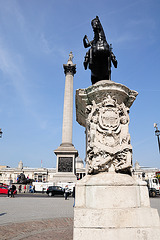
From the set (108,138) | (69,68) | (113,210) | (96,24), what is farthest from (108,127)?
(69,68)

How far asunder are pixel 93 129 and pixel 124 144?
Answer: 801 millimetres

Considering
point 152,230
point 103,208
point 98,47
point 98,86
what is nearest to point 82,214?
point 103,208

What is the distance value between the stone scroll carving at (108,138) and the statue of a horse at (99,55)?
179 centimetres

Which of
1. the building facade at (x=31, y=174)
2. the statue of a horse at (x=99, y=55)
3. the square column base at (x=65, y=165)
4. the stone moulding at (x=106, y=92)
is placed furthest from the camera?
the building facade at (x=31, y=174)

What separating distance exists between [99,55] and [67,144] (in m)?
25.3

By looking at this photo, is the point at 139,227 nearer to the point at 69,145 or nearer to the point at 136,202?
the point at 136,202

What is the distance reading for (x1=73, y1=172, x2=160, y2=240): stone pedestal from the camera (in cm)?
343

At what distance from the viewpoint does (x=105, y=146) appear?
4289 mm

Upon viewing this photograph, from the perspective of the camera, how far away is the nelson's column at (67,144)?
87.6ft

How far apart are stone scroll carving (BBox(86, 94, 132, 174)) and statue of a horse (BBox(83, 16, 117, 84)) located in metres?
1.79

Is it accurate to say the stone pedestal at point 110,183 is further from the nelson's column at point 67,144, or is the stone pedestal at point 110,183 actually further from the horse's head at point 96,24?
the nelson's column at point 67,144

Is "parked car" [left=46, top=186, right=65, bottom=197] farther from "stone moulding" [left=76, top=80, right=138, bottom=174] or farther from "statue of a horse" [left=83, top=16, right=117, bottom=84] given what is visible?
"stone moulding" [left=76, top=80, right=138, bottom=174]

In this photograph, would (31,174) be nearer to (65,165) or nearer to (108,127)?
(65,165)

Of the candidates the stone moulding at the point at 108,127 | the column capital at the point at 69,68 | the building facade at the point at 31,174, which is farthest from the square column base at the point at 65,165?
the building facade at the point at 31,174
